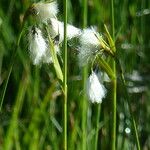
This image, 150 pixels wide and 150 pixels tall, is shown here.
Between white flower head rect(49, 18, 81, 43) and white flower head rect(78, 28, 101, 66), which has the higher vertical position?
white flower head rect(49, 18, 81, 43)

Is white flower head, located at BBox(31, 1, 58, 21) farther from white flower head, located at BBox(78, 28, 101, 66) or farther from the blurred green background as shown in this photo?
the blurred green background

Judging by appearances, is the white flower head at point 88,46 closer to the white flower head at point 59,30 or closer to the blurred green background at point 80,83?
the white flower head at point 59,30

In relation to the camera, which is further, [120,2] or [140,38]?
[140,38]

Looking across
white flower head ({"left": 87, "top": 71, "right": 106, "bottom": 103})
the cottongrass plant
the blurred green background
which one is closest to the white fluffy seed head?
the cottongrass plant

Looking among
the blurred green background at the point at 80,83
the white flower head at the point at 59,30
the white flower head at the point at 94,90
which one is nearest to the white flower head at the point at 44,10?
the white flower head at the point at 59,30

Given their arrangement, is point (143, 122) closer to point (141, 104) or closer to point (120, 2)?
point (141, 104)

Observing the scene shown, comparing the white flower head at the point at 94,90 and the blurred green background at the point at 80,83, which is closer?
the white flower head at the point at 94,90

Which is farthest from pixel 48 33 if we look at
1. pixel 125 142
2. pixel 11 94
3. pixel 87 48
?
pixel 11 94
